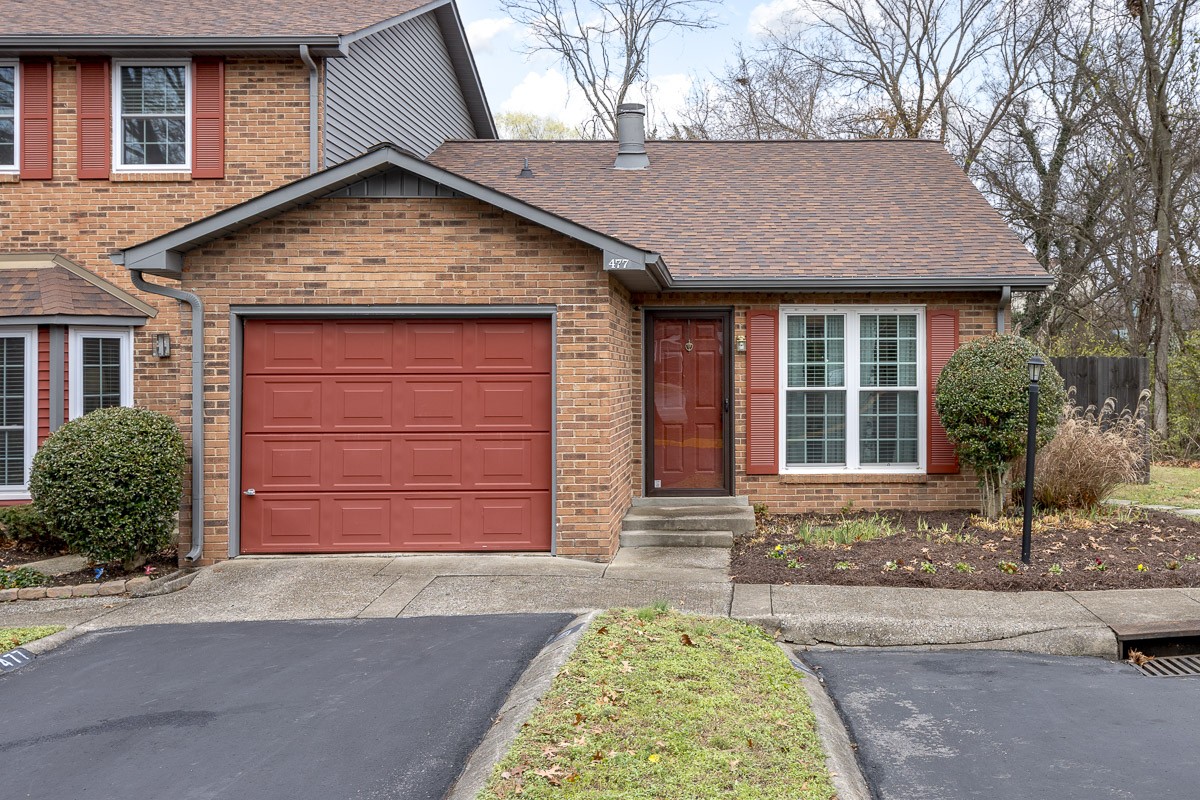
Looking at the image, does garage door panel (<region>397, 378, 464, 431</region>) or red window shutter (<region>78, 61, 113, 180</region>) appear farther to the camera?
red window shutter (<region>78, 61, 113, 180</region>)

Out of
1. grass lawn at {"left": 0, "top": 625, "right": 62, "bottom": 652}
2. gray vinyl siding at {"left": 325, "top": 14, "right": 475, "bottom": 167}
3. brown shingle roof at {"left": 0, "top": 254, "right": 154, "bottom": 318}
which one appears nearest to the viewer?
grass lawn at {"left": 0, "top": 625, "right": 62, "bottom": 652}

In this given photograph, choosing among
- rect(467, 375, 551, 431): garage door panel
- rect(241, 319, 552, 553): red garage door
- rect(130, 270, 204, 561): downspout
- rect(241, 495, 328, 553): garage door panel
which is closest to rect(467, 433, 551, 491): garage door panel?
rect(241, 319, 552, 553): red garage door

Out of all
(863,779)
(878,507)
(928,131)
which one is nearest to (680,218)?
(878,507)

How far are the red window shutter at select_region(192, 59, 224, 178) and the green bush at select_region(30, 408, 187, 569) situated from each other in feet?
13.3

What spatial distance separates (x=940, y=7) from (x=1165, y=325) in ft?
32.8

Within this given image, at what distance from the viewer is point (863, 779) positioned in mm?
4258

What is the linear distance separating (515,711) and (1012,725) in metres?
2.62

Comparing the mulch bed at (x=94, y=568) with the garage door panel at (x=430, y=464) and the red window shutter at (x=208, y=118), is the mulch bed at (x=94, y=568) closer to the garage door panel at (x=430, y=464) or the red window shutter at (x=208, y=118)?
the garage door panel at (x=430, y=464)

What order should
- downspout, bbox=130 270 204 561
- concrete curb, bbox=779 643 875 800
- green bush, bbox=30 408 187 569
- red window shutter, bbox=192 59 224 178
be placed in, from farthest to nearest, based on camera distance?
1. red window shutter, bbox=192 59 224 178
2. downspout, bbox=130 270 204 561
3. green bush, bbox=30 408 187 569
4. concrete curb, bbox=779 643 875 800

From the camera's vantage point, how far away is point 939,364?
416 inches

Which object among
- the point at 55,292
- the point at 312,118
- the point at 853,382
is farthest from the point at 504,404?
the point at 55,292

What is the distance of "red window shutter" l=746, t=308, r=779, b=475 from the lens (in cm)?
1059

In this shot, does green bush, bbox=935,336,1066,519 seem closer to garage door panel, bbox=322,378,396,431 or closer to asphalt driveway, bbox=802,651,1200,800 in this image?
asphalt driveway, bbox=802,651,1200,800

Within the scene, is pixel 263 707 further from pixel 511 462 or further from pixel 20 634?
pixel 511 462
